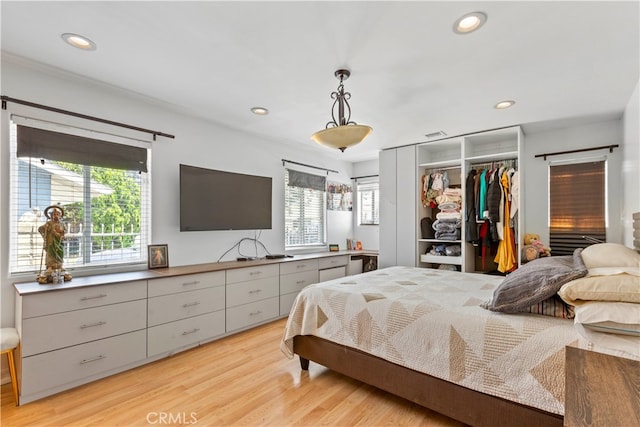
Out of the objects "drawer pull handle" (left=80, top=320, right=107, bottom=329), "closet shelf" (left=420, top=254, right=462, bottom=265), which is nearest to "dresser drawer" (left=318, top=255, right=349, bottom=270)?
"closet shelf" (left=420, top=254, right=462, bottom=265)

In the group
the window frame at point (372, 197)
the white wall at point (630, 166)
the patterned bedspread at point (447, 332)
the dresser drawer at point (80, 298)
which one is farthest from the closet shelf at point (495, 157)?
the dresser drawer at point (80, 298)

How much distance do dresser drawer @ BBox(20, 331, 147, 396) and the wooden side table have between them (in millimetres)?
2851

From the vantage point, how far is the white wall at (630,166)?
258cm

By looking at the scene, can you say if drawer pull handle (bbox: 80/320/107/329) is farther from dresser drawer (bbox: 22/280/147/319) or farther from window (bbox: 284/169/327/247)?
window (bbox: 284/169/327/247)

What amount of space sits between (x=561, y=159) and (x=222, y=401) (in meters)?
4.41

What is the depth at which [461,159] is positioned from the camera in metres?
4.09

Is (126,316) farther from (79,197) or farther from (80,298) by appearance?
(79,197)

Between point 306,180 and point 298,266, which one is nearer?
point 298,266

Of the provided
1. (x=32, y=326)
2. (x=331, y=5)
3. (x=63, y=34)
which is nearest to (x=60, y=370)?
(x=32, y=326)

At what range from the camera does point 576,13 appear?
1.70 m

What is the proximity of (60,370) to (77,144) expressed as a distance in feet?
5.84

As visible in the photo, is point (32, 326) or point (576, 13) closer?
point (576, 13)

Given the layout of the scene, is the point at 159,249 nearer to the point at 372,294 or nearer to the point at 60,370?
the point at 60,370

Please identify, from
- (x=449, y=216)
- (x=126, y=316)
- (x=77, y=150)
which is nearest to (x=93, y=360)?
(x=126, y=316)
